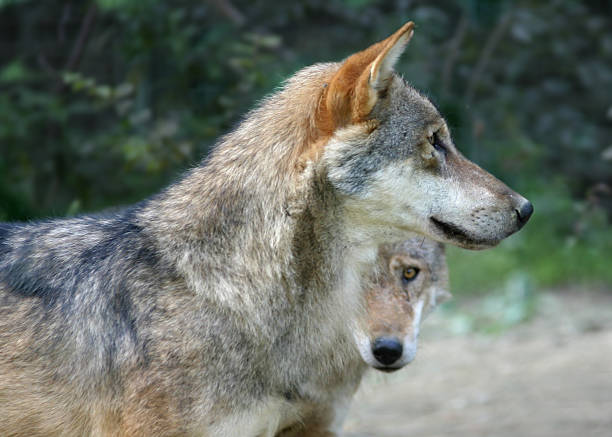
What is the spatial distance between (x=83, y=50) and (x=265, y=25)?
57.4 inches

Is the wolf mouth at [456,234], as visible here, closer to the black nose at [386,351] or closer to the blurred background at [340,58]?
the black nose at [386,351]

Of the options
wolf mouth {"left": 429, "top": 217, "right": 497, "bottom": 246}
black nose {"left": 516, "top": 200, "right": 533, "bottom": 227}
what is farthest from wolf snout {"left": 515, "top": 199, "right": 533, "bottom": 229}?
wolf mouth {"left": 429, "top": 217, "right": 497, "bottom": 246}

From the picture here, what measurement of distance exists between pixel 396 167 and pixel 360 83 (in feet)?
1.19

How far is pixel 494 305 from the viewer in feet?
28.1

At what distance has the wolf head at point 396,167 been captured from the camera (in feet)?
10.9

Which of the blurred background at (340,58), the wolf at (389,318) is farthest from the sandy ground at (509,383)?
the wolf at (389,318)

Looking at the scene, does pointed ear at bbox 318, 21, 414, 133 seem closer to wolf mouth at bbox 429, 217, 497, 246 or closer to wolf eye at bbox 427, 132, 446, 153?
wolf eye at bbox 427, 132, 446, 153

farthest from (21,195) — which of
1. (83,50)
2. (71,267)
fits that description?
(71,267)

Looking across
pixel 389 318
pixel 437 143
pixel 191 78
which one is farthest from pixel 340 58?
pixel 437 143

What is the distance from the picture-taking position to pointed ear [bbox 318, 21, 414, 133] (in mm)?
3219

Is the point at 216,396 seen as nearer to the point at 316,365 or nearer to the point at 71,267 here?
the point at 316,365

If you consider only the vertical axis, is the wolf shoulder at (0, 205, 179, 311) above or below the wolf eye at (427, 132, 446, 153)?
below

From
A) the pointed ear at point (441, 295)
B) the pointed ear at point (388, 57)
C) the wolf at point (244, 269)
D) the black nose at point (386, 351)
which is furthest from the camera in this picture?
the pointed ear at point (441, 295)

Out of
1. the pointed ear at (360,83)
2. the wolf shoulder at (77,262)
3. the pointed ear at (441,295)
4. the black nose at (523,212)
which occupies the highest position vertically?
the pointed ear at (360,83)
